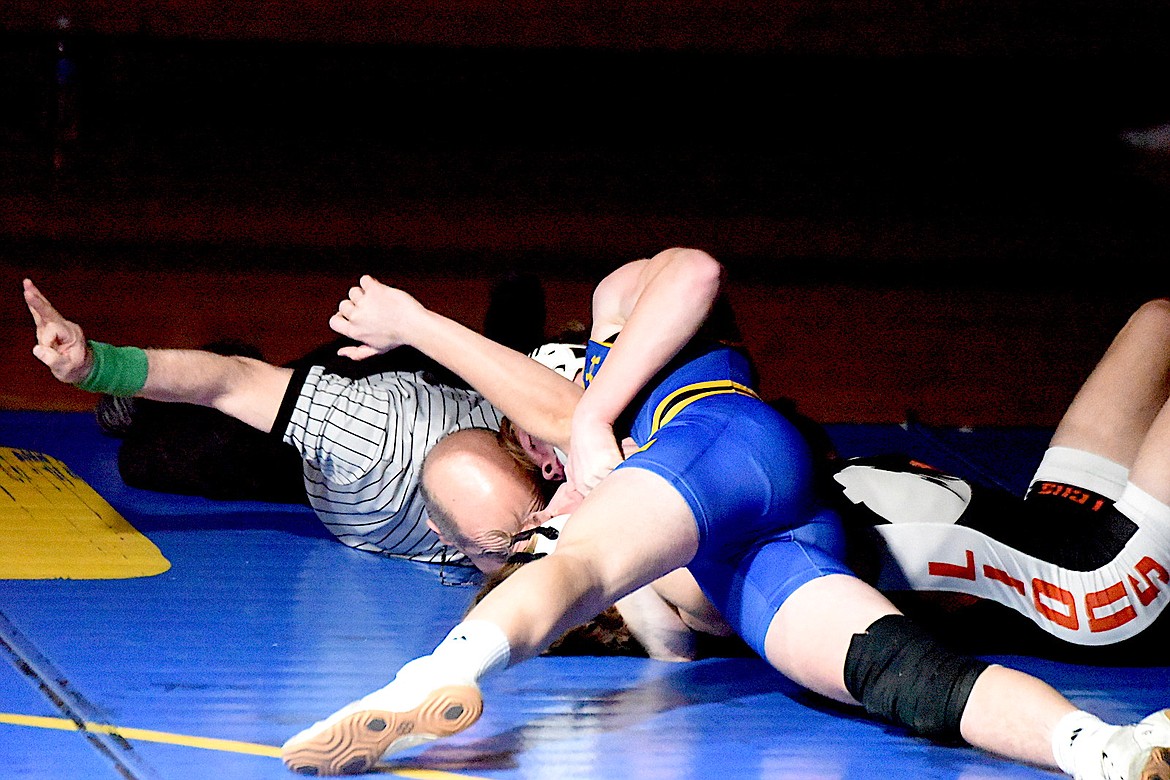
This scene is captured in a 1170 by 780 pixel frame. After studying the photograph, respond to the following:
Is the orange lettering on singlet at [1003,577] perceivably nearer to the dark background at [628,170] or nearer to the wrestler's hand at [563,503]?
the wrestler's hand at [563,503]

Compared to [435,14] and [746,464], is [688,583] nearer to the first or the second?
[746,464]

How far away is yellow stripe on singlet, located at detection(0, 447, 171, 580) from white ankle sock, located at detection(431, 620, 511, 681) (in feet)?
3.57

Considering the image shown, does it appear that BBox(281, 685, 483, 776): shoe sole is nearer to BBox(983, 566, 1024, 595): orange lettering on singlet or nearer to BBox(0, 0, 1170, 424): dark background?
BBox(983, 566, 1024, 595): orange lettering on singlet

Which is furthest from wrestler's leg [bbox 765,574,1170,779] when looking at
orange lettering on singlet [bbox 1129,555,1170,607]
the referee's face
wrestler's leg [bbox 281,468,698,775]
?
the referee's face

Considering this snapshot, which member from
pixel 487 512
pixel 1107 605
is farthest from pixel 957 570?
pixel 487 512

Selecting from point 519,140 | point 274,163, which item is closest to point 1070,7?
point 519,140

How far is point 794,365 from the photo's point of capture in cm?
449

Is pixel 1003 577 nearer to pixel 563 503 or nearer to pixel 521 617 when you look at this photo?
pixel 563 503

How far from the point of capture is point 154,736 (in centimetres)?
162

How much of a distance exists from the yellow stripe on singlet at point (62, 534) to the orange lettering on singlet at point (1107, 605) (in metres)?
1.64

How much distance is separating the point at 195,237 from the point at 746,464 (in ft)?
10.8

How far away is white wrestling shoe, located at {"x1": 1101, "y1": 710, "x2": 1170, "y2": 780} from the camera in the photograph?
140 cm

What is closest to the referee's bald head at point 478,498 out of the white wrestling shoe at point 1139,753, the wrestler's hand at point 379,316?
the wrestler's hand at point 379,316

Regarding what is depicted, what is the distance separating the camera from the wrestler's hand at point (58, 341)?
2.39 meters
